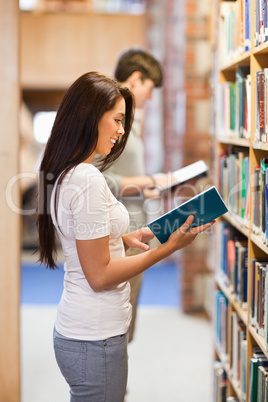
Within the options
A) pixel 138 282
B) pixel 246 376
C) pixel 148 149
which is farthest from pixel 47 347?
pixel 148 149

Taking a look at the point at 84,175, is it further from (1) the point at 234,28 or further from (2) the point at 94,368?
(1) the point at 234,28

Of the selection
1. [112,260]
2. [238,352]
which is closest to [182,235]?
[112,260]

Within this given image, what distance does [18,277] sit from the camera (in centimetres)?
278

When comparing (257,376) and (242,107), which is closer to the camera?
(257,376)

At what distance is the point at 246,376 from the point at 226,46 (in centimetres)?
141

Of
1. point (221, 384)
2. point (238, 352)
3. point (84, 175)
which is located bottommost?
point (221, 384)

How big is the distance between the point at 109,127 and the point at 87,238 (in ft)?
1.09

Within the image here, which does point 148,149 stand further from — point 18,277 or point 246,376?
point 246,376

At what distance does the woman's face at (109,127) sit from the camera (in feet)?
5.48

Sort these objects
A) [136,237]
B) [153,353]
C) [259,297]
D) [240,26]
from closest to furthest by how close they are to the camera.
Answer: [136,237]
[259,297]
[240,26]
[153,353]

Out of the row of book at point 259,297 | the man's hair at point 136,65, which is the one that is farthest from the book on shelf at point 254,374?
the man's hair at point 136,65

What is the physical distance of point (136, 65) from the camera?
2.67 m

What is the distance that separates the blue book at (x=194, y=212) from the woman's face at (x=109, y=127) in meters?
0.27

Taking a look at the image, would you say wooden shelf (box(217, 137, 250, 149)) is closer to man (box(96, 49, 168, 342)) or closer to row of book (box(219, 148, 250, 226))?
row of book (box(219, 148, 250, 226))
